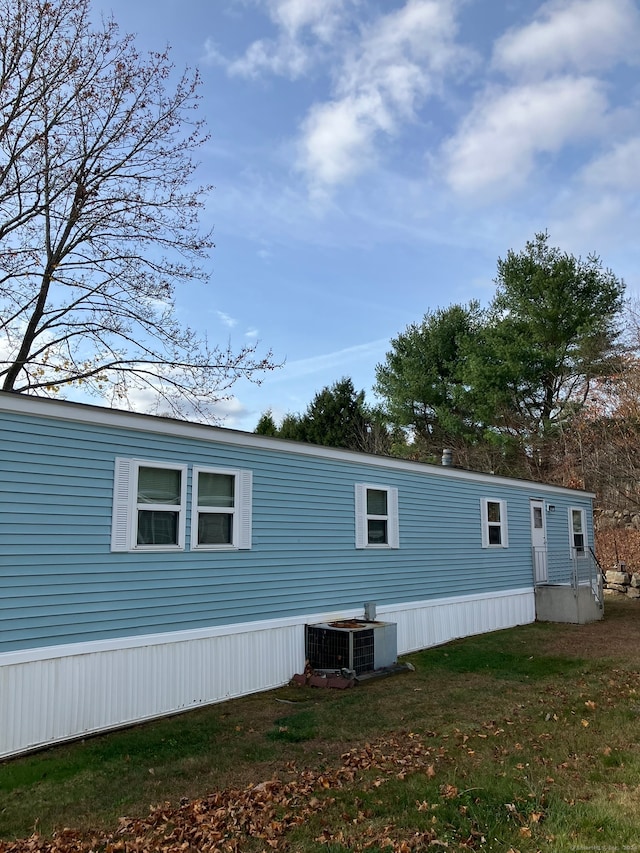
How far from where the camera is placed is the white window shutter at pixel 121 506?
6.56 m

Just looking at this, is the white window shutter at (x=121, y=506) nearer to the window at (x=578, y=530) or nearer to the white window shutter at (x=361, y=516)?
the white window shutter at (x=361, y=516)

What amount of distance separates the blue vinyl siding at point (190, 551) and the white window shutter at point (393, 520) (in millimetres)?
153

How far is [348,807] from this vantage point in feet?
13.7

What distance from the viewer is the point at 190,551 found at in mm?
7270

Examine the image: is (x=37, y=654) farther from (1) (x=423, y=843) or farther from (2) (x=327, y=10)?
(2) (x=327, y=10)

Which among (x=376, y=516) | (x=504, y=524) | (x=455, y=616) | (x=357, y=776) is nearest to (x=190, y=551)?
(x=357, y=776)

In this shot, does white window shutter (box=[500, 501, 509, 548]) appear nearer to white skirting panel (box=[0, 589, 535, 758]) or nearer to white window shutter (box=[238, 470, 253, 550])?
white skirting panel (box=[0, 589, 535, 758])

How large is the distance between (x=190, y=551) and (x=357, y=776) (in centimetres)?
333

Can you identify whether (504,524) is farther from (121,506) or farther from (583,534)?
(121,506)

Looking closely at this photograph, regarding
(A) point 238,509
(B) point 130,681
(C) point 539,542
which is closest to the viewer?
(B) point 130,681

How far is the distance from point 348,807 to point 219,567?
3791 millimetres

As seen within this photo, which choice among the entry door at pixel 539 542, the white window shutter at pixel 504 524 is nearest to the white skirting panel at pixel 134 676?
the white window shutter at pixel 504 524

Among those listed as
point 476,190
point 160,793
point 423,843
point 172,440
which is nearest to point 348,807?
point 423,843

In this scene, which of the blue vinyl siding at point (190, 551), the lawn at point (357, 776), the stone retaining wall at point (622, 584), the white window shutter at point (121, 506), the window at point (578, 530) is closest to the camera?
the lawn at point (357, 776)
